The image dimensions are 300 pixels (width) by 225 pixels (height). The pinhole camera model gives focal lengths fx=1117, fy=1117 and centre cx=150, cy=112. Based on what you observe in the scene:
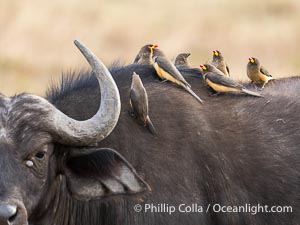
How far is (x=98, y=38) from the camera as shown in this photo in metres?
23.9

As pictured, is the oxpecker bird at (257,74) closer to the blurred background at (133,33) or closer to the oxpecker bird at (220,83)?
the oxpecker bird at (220,83)

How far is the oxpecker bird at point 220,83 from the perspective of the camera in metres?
9.12

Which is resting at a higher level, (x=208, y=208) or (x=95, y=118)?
(x=95, y=118)

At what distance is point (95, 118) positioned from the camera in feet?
26.7

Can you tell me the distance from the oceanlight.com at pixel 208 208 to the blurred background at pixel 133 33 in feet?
33.3

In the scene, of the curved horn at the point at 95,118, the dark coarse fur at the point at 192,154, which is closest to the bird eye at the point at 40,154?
the curved horn at the point at 95,118

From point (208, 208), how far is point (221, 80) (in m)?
1.08

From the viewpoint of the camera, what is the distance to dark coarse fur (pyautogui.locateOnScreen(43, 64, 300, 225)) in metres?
8.61

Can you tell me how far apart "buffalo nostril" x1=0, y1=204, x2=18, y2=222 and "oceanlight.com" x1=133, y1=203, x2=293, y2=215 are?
1.22 meters

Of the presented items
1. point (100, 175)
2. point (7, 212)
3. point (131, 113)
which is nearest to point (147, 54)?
point (131, 113)

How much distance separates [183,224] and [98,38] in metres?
15.6

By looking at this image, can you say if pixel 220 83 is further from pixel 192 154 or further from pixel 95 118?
pixel 95 118

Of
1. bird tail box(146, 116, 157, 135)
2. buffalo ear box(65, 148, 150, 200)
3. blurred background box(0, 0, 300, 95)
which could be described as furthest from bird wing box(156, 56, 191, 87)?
blurred background box(0, 0, 300, 95)

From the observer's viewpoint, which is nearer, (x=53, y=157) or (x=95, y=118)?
(x=95, y=118)
